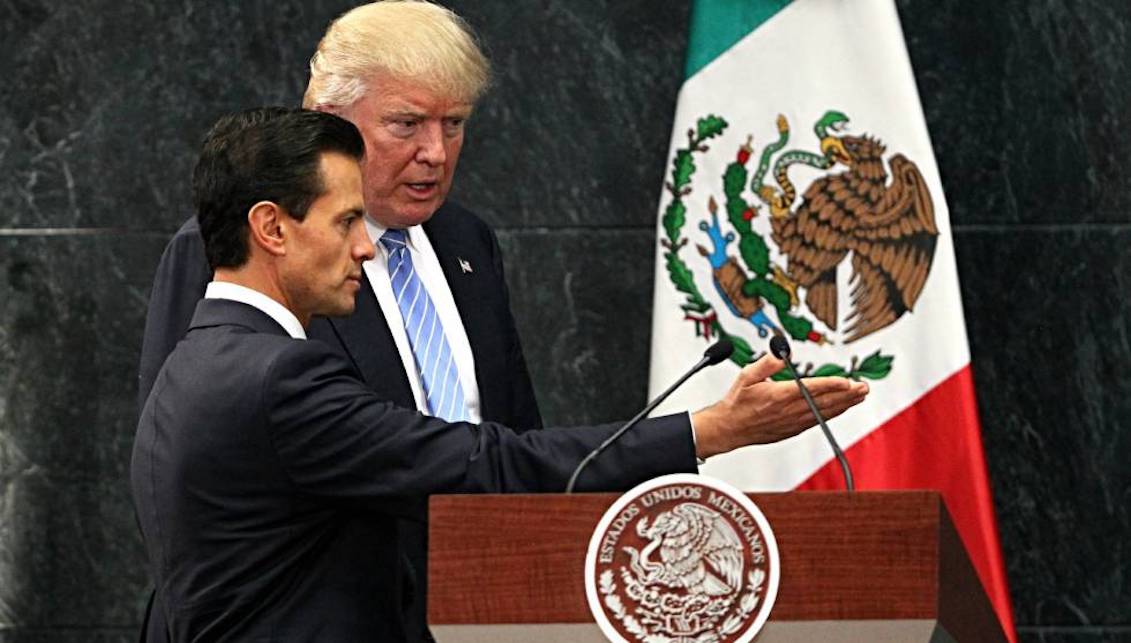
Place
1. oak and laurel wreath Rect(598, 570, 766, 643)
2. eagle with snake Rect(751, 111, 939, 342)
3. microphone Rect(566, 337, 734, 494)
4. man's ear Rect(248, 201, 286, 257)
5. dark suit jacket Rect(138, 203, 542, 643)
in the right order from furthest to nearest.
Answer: eagle with snake Rect(751, 111, 939, 342)
dark suit jacket Rect(138, 203, 542, 643)
man's ear Rect(248, 201, 286, 257)
microphone Rect(566, 337, 734, 494)
oak and laurel wreath Rect(598, 570, 766, 643)

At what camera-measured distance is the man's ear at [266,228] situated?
2.69 meters

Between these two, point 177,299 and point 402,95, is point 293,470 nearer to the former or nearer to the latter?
point 177,299

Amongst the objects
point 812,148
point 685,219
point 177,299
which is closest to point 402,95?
point 177,299

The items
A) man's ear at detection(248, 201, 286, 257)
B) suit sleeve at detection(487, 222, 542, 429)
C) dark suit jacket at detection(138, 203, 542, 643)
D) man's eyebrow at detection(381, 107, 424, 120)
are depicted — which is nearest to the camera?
man's ear at detection(248, 201, 286, 257)

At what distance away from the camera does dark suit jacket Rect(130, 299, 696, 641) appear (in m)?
2.58

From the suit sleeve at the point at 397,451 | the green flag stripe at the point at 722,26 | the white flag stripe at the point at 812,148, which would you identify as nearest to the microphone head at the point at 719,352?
the suit sleeve at the point at 397,451

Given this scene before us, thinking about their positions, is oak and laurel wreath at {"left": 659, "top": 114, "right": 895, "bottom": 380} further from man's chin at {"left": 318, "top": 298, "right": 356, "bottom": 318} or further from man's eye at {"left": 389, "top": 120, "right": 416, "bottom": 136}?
man's chin at {"left": 318, "top": 298, "right": 356, "bottom": 318}

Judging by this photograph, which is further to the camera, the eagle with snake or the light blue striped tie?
the eagle with snake

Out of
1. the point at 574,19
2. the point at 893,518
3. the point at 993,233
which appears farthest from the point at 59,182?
the point at 893,518

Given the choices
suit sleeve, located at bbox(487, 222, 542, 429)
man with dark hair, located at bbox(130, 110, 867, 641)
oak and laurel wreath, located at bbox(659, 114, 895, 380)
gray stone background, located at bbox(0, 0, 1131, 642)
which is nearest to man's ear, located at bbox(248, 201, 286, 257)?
man with dark hair, located at bbox(130, 110, 867, 641)

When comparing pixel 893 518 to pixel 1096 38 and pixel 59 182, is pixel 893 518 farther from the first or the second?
pixel 59 182

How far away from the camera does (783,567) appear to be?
7.57ft

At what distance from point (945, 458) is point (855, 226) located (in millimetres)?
562

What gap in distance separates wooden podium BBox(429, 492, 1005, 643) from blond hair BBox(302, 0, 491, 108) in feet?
4.07
